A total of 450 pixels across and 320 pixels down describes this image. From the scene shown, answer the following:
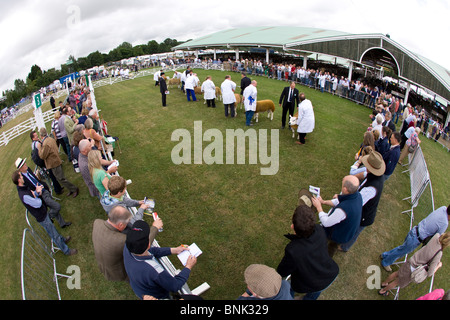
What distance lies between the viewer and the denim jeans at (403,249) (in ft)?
14.1

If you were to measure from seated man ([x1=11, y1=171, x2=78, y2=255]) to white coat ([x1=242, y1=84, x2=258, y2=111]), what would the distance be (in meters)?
7.33

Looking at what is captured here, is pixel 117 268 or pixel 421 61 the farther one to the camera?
pixel 421 61

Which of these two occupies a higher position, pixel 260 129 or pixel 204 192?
pixel 260 129

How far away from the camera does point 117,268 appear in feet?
11.3

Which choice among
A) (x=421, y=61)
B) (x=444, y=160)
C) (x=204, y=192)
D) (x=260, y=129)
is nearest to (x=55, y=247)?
(x=204, y=192)

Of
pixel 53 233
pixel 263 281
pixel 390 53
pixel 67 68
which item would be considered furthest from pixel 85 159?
pixel 67 68

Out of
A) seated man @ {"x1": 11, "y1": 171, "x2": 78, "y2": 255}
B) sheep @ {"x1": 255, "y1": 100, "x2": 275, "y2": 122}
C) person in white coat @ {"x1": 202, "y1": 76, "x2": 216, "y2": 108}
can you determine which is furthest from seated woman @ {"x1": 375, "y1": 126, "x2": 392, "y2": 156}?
seated man @ {"x1": 11, "y1": 171, "x2": 78, "y2": 255}

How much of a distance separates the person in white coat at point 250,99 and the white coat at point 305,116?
1.97 meters

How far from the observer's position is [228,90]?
34.8ft

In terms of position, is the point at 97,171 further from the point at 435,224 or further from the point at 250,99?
the point at 250,99

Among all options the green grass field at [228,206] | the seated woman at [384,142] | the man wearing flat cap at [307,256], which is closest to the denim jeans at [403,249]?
the green grass field at [228,206]
